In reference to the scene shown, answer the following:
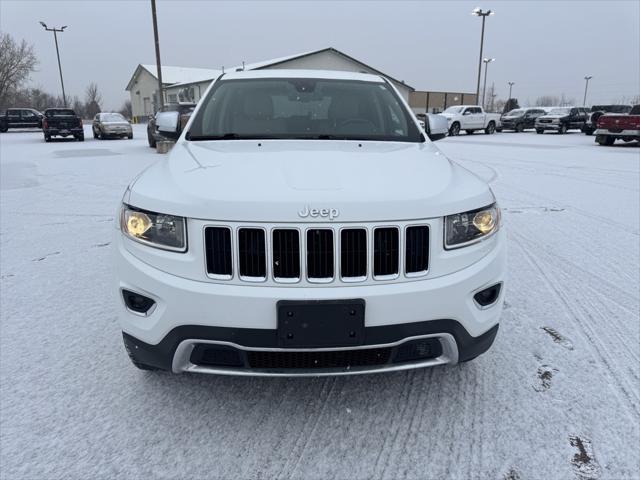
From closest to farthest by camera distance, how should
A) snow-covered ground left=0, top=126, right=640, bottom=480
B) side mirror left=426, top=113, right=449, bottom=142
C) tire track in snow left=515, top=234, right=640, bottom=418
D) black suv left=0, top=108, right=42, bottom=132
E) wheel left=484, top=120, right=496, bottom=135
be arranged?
snow-covered ground left=0, top=126, right=640, bottom=480 < tire track in snow left=515, top=234, right=640, bottom=418 < side mirror left=426, top=113, right=449, bottom=142 < wheel left=484, top=120, right=496, bottom=135 < black suv left=0, top=108, right=42, bottom=132

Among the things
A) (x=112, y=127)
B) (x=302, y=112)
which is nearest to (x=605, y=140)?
(x=302, y=112)

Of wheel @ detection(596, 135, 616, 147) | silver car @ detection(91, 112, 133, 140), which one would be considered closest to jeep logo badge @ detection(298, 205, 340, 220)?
wheel @ detection(596, 135, 616, 147)

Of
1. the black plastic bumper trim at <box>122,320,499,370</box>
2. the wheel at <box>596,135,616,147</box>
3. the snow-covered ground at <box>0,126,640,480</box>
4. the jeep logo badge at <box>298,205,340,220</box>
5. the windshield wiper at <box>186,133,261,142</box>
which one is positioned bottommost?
the snow-covered ground at <box>0,126,640,480</box>

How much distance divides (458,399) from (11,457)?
2043 mm

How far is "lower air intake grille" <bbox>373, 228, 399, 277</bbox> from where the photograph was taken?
1958mm

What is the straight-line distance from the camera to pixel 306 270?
6.29 ft

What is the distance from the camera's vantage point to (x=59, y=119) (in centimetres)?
2203

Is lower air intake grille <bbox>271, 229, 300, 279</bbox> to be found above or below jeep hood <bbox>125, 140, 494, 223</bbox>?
below

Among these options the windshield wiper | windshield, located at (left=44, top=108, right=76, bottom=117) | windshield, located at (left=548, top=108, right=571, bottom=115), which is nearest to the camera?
the windshield wiper

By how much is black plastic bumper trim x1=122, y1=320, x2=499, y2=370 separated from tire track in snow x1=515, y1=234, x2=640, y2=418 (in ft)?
3.07

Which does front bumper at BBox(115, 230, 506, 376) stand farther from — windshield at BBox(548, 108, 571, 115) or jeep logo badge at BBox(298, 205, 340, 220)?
windshield at BBox(548, 108, 571, 115)

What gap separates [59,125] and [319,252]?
24.1m

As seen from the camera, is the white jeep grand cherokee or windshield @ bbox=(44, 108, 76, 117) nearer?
the white jeep grand cherokee

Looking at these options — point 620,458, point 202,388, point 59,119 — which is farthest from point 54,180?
point 59,119
